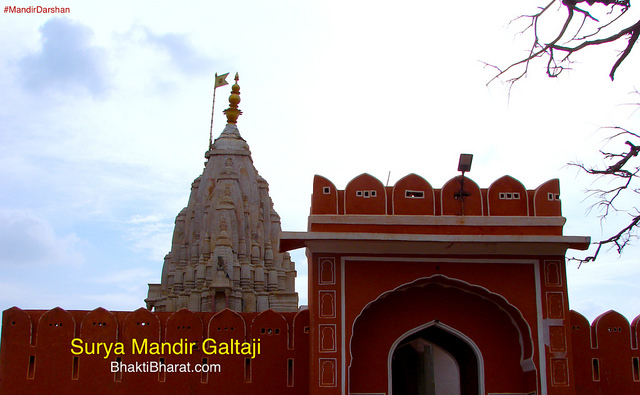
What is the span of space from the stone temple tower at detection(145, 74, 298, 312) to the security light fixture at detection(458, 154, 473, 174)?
54.8 feet

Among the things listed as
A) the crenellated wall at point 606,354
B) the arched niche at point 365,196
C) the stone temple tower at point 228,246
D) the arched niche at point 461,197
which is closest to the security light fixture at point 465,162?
the arched niche at point 461,197

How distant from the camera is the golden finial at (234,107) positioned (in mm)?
30377

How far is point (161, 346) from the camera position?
1200 centimetres

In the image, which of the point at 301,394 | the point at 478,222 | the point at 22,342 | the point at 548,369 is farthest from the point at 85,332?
the point at 548,369

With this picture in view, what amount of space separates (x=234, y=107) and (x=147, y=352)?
64.6 ft

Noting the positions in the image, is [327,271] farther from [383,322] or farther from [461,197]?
[461,197]

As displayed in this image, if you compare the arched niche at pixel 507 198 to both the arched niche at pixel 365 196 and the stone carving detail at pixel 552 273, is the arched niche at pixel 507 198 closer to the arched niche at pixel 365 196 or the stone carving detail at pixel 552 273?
the stone carving detail at pixel 552 273

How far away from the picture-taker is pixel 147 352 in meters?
11.9

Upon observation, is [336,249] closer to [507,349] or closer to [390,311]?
[390,311]

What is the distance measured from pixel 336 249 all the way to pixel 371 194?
1073mm

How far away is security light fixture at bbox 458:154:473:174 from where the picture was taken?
456 inches

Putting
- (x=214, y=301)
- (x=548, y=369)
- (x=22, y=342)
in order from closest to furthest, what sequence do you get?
(x=548, y=369) → (x=22, y=342) → (x=214, y=301)

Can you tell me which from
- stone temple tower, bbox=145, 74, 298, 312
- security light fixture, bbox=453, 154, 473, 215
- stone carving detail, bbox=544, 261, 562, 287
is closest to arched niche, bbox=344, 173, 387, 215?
security light fixture, bbox=453, 154, 473, 215

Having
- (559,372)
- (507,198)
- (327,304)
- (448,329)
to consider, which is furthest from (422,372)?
(327,304)
